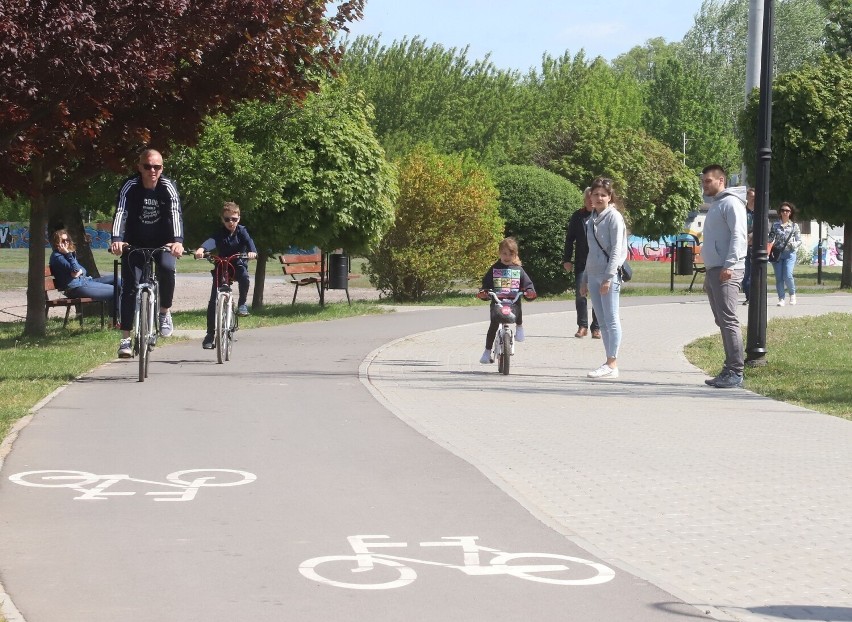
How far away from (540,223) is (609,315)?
52.5 ft

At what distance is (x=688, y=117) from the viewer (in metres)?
95.1

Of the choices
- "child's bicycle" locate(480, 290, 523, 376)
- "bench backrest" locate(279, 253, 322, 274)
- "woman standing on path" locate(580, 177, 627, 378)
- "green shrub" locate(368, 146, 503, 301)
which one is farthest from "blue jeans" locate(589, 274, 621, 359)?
"bench backrest" locate(279, 253, 322, 274)

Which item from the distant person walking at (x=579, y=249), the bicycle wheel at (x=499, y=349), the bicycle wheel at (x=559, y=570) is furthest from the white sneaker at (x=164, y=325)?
the bicycle wheel at (x=559, y=570)

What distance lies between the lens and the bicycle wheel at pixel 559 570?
570cm

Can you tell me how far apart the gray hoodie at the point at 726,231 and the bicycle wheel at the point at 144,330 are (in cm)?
488

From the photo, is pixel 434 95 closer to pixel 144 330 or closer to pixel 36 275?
pixel 36 275

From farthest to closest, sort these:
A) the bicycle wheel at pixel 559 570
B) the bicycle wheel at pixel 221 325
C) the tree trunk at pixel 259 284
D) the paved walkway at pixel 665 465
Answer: the tree trunk at pixel 259 284
the bicycle wheel at pixel 221 325
the paved walkway at pixel 665 465
the bicycle wheel at pixel 559 570

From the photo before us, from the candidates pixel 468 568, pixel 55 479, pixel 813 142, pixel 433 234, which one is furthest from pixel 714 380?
pixel 813 142

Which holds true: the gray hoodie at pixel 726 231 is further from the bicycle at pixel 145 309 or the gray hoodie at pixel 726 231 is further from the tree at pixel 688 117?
the tree at pixel 688 117

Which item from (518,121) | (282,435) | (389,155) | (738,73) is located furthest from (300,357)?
(738,73)

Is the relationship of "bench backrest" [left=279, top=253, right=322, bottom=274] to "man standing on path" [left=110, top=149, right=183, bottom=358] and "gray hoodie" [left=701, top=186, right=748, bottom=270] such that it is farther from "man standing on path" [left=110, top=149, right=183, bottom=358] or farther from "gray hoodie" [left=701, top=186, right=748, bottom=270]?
A: "gray hoodie" [left=701, top=186, right=748, bottom=270]

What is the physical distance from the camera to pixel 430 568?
231 inches

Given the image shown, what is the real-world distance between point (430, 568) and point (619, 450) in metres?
3.59

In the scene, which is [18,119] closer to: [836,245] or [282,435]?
[282,435]
